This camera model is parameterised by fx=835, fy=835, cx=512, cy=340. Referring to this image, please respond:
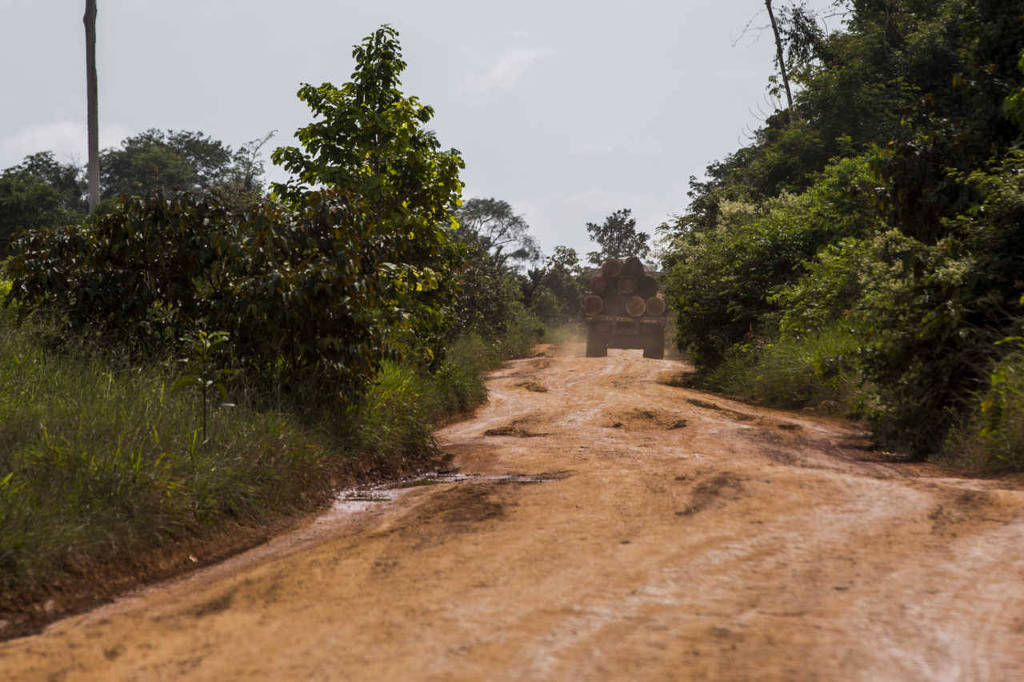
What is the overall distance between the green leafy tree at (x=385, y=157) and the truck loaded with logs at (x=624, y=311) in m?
15.2

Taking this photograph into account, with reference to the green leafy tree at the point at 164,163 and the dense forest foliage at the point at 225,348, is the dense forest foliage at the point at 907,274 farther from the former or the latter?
the green leafy tree at the point at 164,163

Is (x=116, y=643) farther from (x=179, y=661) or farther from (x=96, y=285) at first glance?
(x=96, y=285)

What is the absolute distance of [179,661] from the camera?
2.96m

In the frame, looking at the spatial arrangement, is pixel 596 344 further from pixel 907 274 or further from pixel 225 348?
pixel 225 348

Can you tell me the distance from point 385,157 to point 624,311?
16167mm

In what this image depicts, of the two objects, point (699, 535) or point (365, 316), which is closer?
point (699, 535)

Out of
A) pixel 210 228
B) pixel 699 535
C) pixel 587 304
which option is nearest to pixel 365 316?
pixel 210 228

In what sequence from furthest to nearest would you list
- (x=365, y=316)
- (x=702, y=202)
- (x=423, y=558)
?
(x=702, y=202) < (x=365, y=316) < (x=423, y=558)

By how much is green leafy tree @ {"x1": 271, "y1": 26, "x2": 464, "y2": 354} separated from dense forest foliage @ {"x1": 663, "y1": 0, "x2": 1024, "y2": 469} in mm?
5161

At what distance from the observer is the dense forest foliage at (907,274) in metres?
7.68

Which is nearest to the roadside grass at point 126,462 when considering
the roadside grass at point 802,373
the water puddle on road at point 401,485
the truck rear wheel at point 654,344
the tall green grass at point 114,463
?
the tall green grass at point 114,463

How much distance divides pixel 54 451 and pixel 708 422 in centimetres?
758

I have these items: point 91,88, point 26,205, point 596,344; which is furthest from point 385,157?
point 26,205

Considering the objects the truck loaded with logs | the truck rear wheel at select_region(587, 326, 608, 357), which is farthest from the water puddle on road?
the truck loaded with logs
